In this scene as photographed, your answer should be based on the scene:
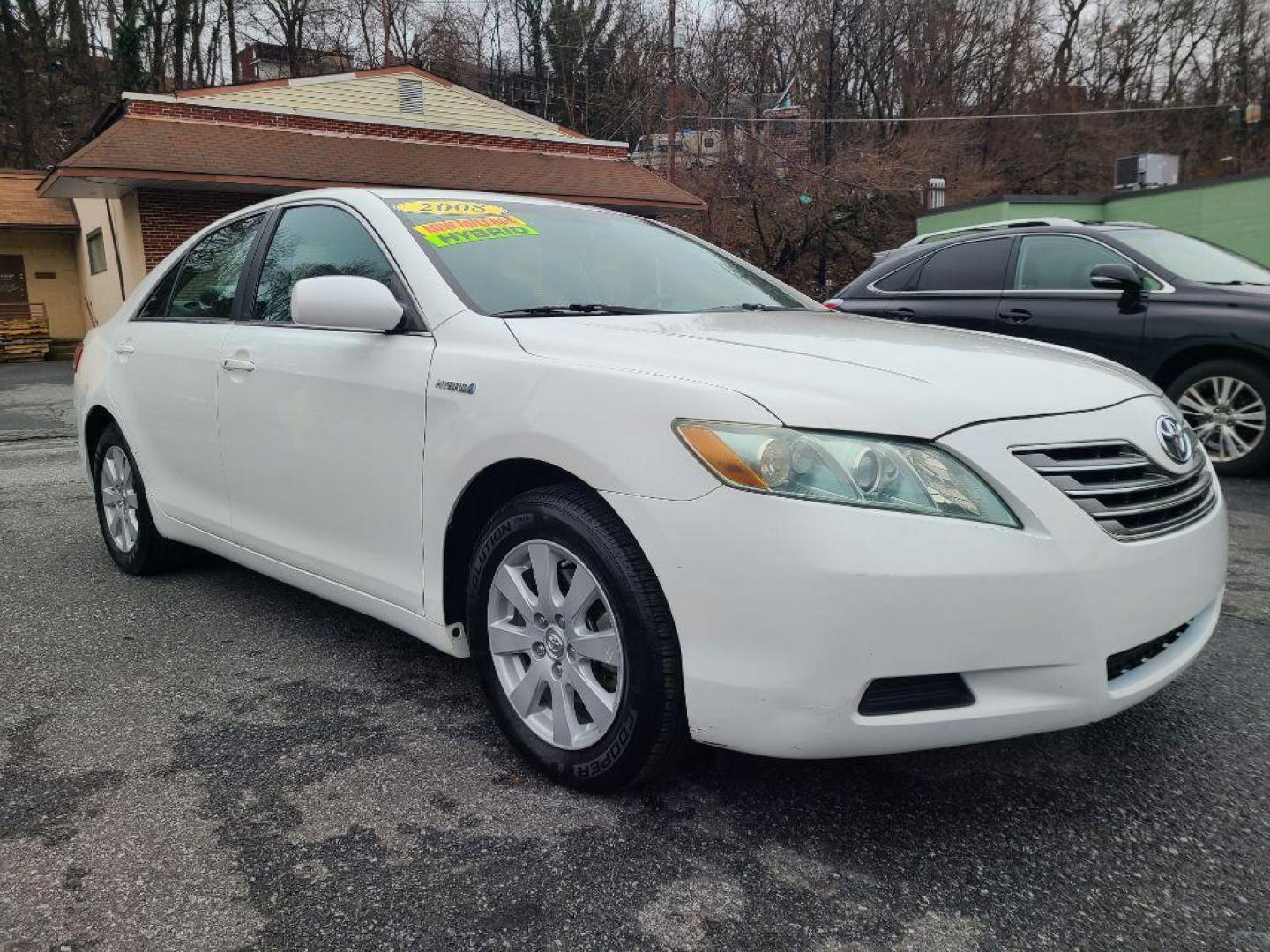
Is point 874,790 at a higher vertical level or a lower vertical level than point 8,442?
higher

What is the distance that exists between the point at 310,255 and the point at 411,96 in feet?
64.7

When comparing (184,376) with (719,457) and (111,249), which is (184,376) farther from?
(111,249)

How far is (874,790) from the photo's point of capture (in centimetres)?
241

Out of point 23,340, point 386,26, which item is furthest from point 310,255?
point 386,26

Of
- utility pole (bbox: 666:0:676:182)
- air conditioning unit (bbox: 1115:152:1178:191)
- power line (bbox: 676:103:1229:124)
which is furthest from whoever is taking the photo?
power line (bbox: 676:103:1229:124)

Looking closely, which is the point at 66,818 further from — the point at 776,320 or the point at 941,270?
the point at 941,270

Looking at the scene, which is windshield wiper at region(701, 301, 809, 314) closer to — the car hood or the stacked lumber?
the car hood

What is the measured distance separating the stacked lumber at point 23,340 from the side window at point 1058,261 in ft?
80.8

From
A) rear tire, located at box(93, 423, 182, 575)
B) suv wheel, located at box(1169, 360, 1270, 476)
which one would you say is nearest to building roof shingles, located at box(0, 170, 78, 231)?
rear tire, located at box(93, 423, 182, 575)

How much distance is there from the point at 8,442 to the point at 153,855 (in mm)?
9051

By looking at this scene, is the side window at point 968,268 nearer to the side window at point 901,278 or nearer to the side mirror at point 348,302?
the side window at point 901,278

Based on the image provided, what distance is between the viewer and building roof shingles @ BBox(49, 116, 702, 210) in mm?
16359

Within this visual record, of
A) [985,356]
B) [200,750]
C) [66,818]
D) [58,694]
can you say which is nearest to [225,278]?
[58,694]

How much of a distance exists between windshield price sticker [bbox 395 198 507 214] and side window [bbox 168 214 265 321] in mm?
855
